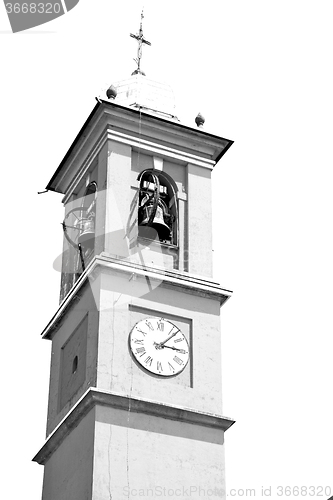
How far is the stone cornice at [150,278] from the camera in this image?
28.8 metres

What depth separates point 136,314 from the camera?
28.6 metres

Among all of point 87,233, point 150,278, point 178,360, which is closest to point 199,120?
point 87,233

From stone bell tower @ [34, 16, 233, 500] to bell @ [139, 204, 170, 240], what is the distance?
33 millimetres

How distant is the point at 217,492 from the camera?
27.0 m

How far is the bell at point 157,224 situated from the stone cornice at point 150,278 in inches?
50.7

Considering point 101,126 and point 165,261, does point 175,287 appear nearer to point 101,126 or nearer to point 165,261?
point 165,261

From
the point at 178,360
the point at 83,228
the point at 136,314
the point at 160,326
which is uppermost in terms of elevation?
the point at 83,228

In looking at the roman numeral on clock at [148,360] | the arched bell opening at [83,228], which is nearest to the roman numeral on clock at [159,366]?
the roman numeral on clock at [148,360]

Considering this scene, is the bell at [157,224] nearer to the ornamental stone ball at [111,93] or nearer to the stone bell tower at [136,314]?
the stone bell tower at [136,314]

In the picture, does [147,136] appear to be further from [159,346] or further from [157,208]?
[159,346]

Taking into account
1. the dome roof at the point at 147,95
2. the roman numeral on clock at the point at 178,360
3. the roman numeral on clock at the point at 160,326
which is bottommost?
the roman numeral on clock at the point at 178,360

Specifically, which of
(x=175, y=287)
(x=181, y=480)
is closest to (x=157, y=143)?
(x=175, y=287)

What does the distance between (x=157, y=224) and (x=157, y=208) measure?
0.40 m

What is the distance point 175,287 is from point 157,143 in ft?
12.6
